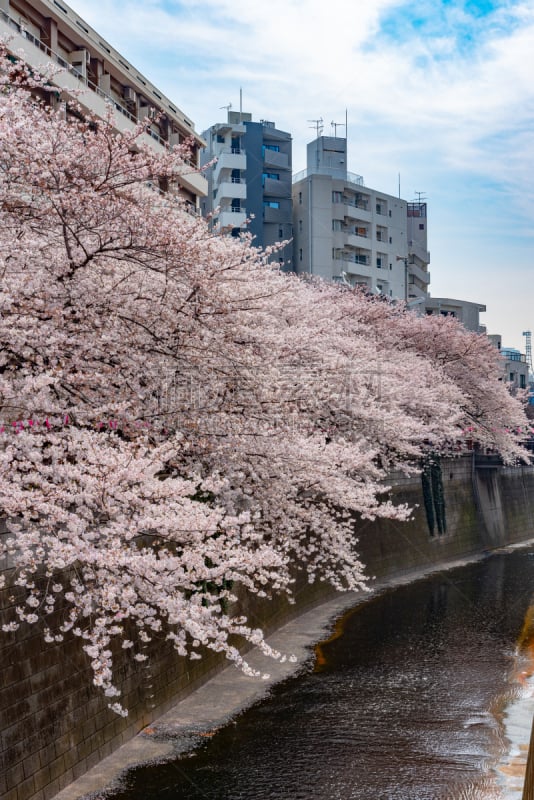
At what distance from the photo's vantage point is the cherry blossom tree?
1110cm

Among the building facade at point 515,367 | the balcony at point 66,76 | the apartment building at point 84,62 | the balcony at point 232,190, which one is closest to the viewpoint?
the balcony at point 66,76

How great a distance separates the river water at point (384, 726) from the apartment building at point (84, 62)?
12761 mm

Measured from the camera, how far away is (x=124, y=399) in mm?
13883

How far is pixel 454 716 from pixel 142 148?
39.7ft

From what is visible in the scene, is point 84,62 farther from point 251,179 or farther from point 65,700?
point 251,179

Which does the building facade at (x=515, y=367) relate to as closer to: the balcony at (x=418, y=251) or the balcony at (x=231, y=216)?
the balcony at (x=418, y=251)

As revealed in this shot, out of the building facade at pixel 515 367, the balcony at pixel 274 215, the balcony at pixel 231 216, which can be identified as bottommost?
the building facade at pixel 515 367

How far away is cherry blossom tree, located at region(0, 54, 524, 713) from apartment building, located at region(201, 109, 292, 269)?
39.2 m

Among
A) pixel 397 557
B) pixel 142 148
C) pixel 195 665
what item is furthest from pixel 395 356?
pixel 142 148

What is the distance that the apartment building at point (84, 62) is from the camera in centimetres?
2503

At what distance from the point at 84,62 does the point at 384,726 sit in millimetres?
22563

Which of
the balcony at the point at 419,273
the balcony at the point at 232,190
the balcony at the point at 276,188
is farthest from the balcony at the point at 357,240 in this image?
the balcony at the point at 419,273

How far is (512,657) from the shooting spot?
72.8ft

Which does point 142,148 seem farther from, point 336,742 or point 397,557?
point 397,557
